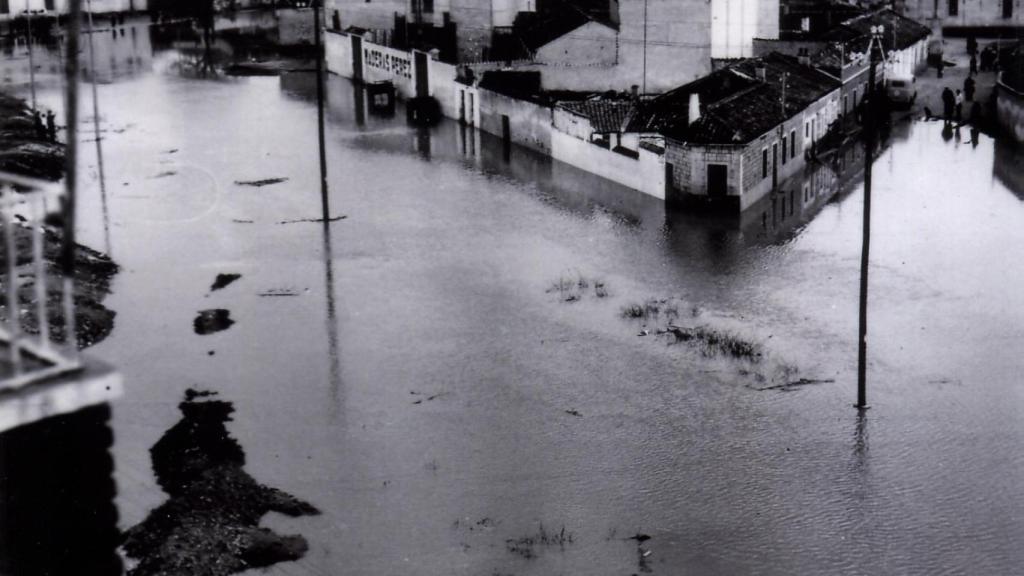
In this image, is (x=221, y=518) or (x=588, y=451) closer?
(x=221, y=518)

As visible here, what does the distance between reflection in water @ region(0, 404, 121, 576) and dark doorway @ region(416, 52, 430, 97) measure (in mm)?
35193

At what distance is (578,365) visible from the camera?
21859 millimetres

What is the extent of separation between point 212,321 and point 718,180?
15.0 meters

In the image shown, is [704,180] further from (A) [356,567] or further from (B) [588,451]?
(A) [356,567]

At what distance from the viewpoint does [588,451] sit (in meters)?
18.2

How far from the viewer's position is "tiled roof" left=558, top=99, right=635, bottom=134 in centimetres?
3842

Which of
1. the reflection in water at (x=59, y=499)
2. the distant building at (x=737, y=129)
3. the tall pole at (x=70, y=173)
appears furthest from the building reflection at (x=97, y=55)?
the tall pole at (x=70, y=173)

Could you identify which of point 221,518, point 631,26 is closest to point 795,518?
point 221,518

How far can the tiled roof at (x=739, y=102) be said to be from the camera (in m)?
33.3

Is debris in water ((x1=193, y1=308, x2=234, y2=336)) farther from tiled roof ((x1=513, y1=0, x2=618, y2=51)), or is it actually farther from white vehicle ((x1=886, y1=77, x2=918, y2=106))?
white vehicle ((x1=886, y1=77, x2=918, y2=106))

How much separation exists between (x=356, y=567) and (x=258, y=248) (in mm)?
16400

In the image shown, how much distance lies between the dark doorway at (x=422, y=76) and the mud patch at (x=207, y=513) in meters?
34.9

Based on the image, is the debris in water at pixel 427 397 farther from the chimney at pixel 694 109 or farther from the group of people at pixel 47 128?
the group of people at pixel 47 128

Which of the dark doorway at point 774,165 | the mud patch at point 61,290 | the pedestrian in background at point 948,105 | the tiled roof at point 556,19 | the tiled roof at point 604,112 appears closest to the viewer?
the mud patch at point 61,290
